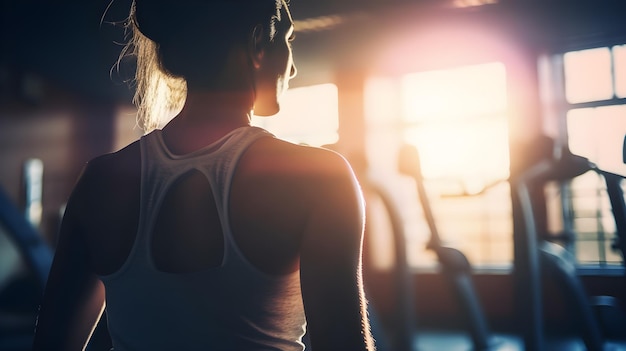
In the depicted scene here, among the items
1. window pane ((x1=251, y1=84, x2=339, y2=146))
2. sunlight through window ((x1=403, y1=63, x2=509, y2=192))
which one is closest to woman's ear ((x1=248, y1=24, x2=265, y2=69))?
sunlight through window ((x1=403, y1=63, x2=509, y2=192))

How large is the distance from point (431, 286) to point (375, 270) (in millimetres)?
568

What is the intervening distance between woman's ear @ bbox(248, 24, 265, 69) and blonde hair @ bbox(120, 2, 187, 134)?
133mm

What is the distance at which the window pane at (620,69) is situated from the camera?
160 inches

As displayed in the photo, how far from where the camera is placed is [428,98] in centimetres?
495

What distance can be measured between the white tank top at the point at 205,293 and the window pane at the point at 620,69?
171 inches

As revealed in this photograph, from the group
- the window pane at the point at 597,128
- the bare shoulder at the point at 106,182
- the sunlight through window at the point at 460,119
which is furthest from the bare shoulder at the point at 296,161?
the sunlight through window at the point at 460,119

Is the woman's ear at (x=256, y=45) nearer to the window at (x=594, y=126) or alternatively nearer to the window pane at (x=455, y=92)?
the window at (x=594, y=126)

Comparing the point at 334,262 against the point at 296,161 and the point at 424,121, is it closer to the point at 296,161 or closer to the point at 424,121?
the point at 296,161

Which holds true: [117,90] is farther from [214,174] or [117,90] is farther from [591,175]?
[214,174]

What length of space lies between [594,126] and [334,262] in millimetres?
4346

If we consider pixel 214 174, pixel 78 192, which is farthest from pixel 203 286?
pixel 78 192

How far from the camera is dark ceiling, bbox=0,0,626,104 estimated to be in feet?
12.3

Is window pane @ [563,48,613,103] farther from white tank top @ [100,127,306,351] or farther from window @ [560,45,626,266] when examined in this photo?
white tank top @ [100,127,306,351]

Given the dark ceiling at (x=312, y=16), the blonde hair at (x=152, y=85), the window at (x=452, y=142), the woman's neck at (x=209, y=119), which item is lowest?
the window at (x=452, y=142)
